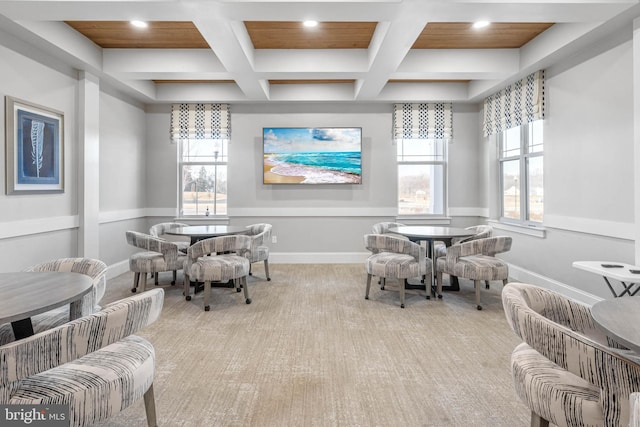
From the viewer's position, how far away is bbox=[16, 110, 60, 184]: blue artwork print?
357cm

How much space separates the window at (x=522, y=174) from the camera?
193 inches

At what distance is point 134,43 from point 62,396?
4.28 metres

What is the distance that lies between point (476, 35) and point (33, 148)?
195 inches

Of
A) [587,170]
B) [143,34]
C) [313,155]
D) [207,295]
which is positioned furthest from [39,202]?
[587,170]

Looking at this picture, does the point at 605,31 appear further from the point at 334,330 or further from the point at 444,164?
the point at 334,330

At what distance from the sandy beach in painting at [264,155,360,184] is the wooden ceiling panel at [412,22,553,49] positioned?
237cm

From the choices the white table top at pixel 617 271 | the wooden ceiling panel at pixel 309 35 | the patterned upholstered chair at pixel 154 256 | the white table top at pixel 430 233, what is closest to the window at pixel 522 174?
the white table top at pixel 430 233

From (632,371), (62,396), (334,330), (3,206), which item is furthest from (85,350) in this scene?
(3,206)

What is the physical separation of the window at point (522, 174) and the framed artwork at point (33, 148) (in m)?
5.89

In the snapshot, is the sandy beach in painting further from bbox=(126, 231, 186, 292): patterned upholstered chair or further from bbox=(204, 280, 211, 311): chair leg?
bbox=(204, 280, 211, 311): chair leg

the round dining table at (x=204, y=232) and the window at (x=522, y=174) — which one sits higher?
the window at (x=522, y=174)

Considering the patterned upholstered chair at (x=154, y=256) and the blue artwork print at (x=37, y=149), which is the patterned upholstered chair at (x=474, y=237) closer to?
the patterned upholstered chair at (x=154, y=256)

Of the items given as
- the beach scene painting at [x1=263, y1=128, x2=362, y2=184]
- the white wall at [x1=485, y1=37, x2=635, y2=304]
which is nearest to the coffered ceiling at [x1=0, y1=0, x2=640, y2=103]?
the white wall at [x1=485, y1=37, x2=635, y2=304]

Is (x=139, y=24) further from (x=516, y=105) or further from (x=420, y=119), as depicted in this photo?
(x=516, y=105)
